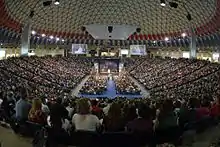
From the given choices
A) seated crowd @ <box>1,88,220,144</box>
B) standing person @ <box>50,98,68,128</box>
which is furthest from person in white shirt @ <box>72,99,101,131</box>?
standing person @ <box>50,98,68,128</box>

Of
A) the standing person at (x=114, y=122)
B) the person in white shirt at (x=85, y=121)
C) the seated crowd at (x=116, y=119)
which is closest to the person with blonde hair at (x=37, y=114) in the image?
the seated crowd at (x=116, y=119)

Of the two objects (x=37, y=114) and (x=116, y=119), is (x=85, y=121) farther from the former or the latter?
(x=37, y=114)

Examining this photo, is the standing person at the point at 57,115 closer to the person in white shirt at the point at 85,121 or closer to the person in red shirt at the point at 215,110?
the person in white shirt at the point at 85,121

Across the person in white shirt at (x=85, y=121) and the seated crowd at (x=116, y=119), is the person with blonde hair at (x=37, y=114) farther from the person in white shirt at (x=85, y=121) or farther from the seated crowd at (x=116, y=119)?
the person in white shirt at (x=85, y=121)

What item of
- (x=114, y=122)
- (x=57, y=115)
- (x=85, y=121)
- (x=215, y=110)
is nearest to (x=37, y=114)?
(x=57, y=115)

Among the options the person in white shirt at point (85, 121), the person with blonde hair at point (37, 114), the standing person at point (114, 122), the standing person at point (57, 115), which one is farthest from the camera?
the person with blonde hair at point (37, 114)

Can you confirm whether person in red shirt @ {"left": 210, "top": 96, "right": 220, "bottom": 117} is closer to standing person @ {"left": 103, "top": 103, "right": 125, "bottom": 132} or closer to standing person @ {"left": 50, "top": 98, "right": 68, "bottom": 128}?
standing person @ {"left": 103, "top": 103, "right": 125, "bottom": 132}

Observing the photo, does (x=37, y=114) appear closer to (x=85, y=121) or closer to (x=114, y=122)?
(x=85, y=121)

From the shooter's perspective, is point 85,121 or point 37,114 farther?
point 37,114

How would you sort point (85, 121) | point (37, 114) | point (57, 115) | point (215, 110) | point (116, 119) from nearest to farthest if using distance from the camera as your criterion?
point (85, 121)
point (116, 119)
point (57, 115)
point (37, 114)
point (215, 110)

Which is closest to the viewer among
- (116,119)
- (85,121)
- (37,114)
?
(85,121)

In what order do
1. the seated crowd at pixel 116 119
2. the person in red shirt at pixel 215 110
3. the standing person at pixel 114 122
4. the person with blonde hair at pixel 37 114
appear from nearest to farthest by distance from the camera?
the seated crowd at pixel 116 119, the standing person at pixel 114 122, the person with blonde hair at pixel 37 114, the person in red shirt at pixel 215 110

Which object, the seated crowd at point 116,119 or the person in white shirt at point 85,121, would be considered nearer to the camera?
the seated crowd at point 116,119

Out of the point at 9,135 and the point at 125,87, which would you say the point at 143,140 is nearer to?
the point at 9,135
